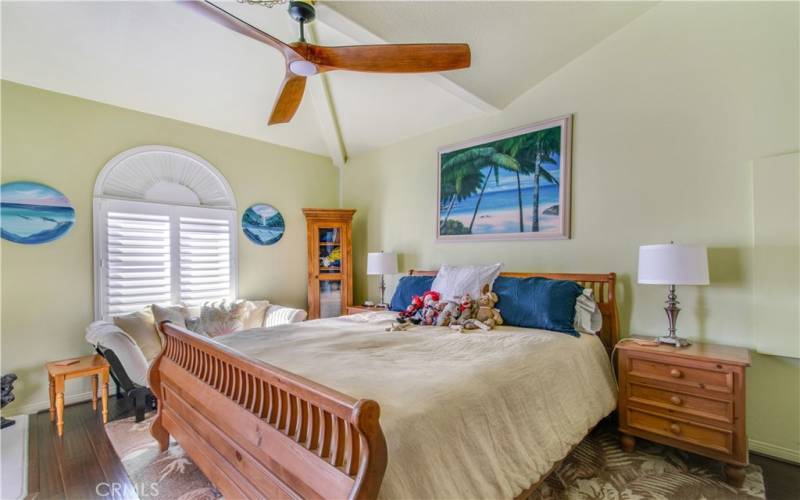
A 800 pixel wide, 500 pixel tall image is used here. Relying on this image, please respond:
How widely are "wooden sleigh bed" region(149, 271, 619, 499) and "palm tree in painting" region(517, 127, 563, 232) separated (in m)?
2.57

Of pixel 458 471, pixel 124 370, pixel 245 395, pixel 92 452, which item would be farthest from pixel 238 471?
pixel 124 370

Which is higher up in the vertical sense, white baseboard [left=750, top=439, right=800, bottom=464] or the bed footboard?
the bed footboard

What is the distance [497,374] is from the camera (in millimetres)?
1589

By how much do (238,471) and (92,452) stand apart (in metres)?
1.62

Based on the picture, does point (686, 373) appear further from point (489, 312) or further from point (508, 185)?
point (508, 185)


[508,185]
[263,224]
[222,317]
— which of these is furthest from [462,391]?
[263,224]

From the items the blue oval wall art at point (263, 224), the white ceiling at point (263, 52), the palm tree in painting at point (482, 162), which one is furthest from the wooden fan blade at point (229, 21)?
the blue oval wall art at point (263, 224)

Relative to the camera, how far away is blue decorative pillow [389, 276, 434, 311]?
11.1 ft

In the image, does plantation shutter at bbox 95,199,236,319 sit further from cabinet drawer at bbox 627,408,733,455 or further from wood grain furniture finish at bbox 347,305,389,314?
cabinet drawer at bbox 627,408,733,455

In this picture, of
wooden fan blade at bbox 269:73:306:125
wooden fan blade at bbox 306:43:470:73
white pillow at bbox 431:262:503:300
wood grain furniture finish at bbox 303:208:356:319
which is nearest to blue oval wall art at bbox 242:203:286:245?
wood grain furniture finish at bbox 303:208:356:319

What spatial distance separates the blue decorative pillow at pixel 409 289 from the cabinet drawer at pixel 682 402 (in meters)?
1.74

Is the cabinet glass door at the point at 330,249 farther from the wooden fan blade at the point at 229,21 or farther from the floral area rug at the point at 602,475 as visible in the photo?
the wooden fan blade at the point at 229,21

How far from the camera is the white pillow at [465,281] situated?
9.59 feet

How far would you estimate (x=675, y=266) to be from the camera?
2117mm
